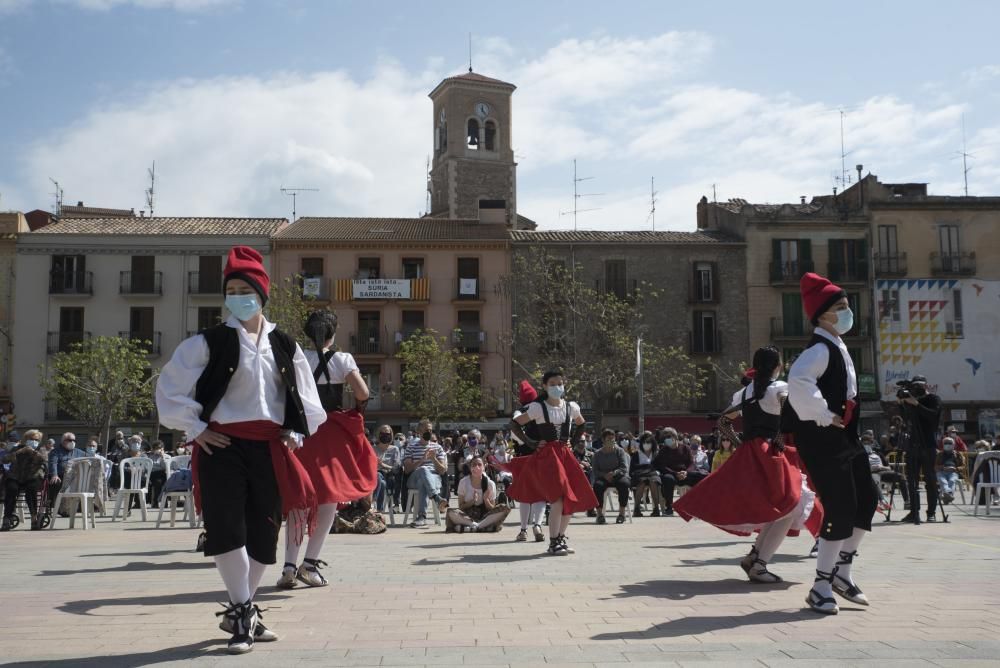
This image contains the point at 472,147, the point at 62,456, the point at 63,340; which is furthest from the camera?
the point at 472,147

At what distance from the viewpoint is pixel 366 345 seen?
45.2 metres

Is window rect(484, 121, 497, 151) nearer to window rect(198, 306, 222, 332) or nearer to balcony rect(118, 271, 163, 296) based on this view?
window rect(198, 306, 222, 332)

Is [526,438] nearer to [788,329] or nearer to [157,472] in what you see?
[157,472]

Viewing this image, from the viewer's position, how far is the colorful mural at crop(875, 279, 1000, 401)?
46031mm

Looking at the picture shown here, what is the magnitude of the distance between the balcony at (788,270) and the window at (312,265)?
19.6 metres

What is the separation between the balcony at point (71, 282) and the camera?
146 ft

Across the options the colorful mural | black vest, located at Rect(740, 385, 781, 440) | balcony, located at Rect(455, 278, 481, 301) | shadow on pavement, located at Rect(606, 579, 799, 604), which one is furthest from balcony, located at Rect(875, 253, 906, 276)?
shadow on pavement, located at Rect(606, 579, 799, 604)

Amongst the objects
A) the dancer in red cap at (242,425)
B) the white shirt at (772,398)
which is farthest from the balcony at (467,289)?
the dancer in red cap at (242,425)

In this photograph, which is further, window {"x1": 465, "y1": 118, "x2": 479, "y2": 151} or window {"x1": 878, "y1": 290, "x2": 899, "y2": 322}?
window {"x1": 465, "y1": 118, "x2": 479, "y2": 151}

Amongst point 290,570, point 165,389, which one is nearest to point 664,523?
point 290,570

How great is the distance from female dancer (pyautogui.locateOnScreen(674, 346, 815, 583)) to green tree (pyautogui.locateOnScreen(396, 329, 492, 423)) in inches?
1357

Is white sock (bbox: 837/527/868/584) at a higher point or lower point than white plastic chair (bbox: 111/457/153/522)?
higher

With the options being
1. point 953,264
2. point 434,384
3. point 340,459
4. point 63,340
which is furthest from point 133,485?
point 953,264

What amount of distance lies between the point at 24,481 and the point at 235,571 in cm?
1272
